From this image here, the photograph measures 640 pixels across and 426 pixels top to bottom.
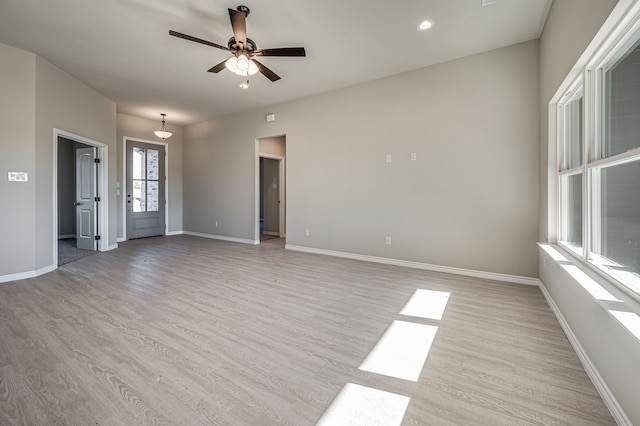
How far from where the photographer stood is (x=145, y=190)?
7.21m

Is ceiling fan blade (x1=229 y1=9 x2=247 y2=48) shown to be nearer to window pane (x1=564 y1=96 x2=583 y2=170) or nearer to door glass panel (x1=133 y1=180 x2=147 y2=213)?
window pane (x1=564 y1=96 x2=583 y2=170)

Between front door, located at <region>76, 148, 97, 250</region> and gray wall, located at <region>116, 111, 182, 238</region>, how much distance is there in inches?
36.8

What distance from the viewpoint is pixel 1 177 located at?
142 inches

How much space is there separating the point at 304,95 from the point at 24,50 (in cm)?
403

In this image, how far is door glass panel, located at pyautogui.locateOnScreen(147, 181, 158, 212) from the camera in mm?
7309

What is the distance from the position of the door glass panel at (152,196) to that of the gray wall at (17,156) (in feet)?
11.4

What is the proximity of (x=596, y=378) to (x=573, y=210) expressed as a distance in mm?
1590

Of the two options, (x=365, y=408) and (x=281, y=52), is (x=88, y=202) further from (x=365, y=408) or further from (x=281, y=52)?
(x=365, y=408)

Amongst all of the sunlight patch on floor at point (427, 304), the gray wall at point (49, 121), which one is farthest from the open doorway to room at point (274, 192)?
the sunlight patch on floor at point (427, 304)

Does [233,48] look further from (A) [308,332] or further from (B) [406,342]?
(B) [406,342]

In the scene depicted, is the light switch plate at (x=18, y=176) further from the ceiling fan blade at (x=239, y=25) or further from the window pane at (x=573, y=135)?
the window pane at (x=573, y=135)

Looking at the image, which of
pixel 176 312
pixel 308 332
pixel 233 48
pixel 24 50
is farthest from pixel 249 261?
pixel 24 50

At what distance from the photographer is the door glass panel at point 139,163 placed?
701cm

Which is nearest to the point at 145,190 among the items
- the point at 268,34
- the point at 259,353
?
the point at 268,34
